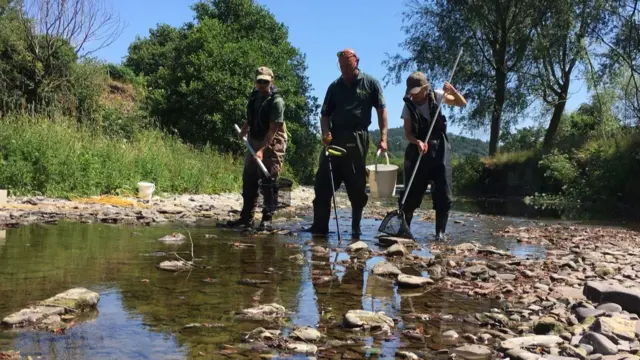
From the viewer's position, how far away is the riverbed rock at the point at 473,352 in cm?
258

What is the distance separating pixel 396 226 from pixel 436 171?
2.73 ft

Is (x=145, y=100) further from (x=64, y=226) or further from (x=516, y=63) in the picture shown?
(x=64, y=226)

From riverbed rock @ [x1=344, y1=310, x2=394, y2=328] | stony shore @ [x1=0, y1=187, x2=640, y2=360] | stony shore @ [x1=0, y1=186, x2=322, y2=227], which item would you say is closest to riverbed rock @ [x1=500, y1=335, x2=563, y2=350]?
stony shore @ [x1=0, y1=187, x2=640, y2=360]

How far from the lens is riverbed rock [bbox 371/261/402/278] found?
14.4 feet

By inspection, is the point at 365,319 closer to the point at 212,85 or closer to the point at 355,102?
the point at 355,102

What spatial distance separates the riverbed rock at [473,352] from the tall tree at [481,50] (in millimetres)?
24803

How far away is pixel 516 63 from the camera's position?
84.6ft

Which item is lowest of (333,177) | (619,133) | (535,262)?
(535,262)

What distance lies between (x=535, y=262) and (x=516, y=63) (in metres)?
22.7

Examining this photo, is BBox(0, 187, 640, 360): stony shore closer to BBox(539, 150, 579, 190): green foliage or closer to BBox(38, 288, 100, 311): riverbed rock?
BBox(38, 288, 100, 311): riverbed rock

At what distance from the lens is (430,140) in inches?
265

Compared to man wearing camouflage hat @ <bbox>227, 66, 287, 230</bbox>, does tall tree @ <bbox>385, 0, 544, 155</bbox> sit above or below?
above

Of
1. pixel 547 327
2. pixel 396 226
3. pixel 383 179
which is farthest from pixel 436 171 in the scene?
pixel 547 327

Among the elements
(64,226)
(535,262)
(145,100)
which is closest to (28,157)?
(64,226)
